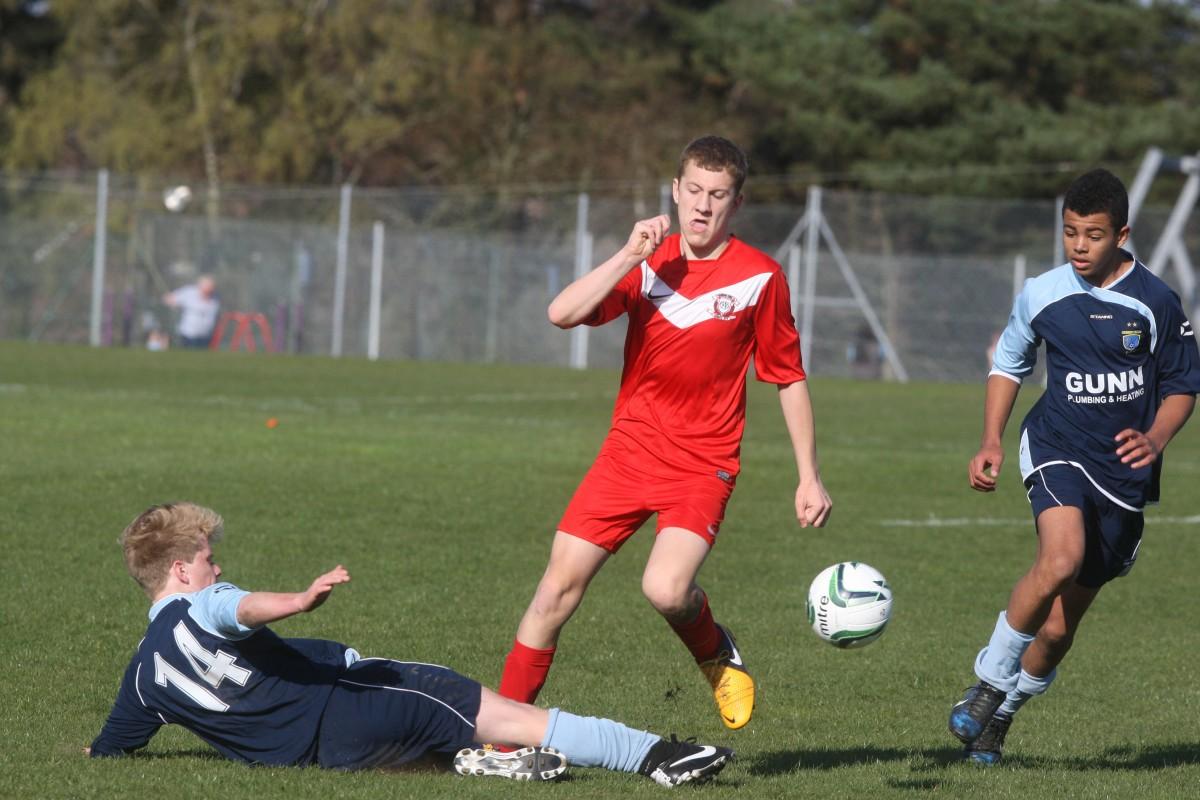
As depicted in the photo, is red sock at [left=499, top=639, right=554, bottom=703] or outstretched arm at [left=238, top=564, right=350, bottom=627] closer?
→ outstretched arm at [left=238, top=564, right=350, bottom=627]

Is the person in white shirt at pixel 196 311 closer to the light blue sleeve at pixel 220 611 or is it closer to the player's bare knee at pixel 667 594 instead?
the player's bare knee at pixel 667 594

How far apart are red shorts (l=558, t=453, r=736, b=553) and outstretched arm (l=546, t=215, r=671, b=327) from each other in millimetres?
549

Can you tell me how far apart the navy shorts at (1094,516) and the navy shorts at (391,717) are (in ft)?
6.65

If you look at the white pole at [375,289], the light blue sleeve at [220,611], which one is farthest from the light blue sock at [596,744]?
the white pole at [375,289]

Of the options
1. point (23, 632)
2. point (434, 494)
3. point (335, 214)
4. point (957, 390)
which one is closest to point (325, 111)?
point (335, 214)

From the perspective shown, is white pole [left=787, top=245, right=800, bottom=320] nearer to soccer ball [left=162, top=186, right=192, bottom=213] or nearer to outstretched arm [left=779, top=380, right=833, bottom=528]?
soccer ball [left=162, top=186, right=192, bottom=213]

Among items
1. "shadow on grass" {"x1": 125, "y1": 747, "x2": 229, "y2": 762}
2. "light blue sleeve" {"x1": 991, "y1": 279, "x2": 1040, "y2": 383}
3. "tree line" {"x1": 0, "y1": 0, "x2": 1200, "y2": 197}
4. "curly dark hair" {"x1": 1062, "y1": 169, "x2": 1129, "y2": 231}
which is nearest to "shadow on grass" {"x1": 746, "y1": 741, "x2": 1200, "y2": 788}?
"light blue sleeve" {"x1": 991, "y1": 279, "x2": 1040, "y2": 383}

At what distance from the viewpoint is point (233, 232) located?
3369cm

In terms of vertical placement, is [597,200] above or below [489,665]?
above

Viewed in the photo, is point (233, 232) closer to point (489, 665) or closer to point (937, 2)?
point (937, 2)

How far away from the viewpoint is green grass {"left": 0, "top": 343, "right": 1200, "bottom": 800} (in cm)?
559

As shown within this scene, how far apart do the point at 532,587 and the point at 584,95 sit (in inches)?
1502

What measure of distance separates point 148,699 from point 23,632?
241 cm

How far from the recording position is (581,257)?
108ft
